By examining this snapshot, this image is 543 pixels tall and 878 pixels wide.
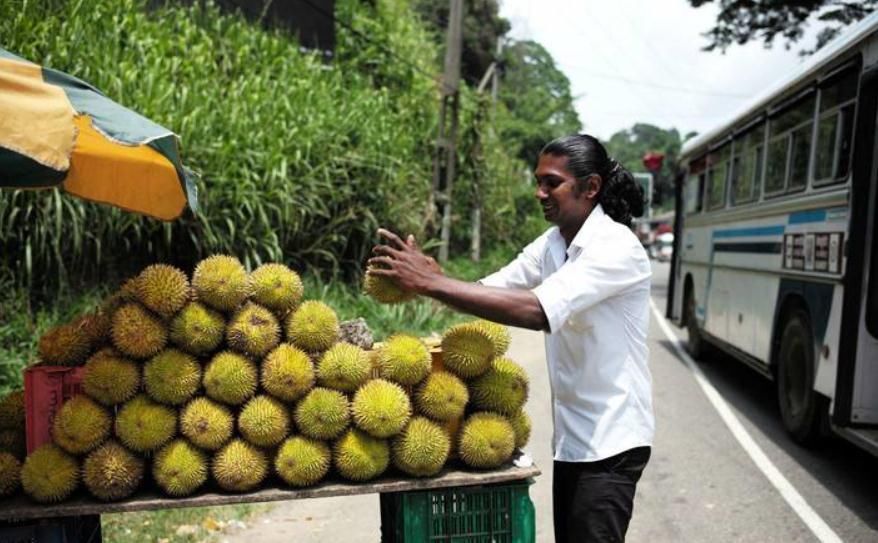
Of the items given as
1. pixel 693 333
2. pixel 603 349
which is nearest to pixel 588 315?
pixel 603 349

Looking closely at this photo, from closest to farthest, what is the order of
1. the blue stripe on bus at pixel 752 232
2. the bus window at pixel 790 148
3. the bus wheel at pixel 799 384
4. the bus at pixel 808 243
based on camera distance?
the bus at pixel 808 243 < the bus wheel at pixel 799 384 < the bus window at pixel 790 148 < the blue stripe on bus at pixel 752 232

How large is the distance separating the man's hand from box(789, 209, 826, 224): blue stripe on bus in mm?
4282

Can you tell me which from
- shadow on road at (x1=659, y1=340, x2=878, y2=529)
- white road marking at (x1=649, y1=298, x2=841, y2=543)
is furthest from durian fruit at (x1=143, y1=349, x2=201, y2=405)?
shadow on road at (x1=659, y1=340, x2=878, y2=529)

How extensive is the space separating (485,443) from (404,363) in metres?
0.38

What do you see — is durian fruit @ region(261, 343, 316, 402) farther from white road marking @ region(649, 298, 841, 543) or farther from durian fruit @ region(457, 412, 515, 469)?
white road marking @ region(649, 298, 841, 543)

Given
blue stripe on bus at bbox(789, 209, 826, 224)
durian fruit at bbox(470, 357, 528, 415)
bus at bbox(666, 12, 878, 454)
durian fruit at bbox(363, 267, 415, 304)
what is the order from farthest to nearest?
blue stripe on bus at bbox(789, 209, 826, 224) → bus at bbox(666, 12, 878, 454) → durian fruit at bbox(470, 357, 528, 415) → durian fruit at bbox(363, 267, 415, 304)

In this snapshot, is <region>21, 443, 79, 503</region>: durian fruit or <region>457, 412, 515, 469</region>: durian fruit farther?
<region>457, 412, 515, 469</region>: durian fruit

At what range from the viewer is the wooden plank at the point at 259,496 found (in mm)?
2330

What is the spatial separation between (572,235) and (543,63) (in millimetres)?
42635

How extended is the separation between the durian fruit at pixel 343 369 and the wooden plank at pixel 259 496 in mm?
324

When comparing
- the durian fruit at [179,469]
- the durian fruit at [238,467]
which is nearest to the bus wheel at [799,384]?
the durian fruit at [238,467]

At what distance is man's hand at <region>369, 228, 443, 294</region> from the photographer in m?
2.34

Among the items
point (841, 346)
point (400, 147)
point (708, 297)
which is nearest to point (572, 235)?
point (841, 346)

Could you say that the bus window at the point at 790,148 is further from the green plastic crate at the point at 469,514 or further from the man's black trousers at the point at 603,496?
the green plastic crate at the point at 469,514
